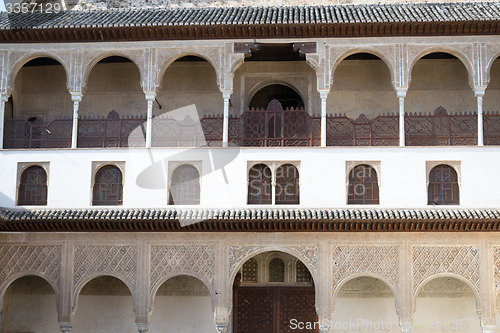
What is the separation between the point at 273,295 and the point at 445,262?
4.31 meters

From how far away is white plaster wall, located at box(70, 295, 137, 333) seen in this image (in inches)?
722

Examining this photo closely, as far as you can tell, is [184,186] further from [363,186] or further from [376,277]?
[376,277]

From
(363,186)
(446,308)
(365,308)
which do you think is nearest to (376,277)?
(363,186)

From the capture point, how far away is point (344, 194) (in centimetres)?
1622

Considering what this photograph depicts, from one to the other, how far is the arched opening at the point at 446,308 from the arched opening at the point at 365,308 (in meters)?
0.60

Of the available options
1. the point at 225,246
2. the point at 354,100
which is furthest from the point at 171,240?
the point at 354,100

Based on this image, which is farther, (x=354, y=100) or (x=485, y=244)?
(x=354, y=100)

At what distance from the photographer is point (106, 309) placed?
18.4m

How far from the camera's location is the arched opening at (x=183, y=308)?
720 inches

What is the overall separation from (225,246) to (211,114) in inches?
156

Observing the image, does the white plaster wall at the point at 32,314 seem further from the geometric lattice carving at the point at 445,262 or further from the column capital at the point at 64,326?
the geometric lattice carving at the point at 445,262

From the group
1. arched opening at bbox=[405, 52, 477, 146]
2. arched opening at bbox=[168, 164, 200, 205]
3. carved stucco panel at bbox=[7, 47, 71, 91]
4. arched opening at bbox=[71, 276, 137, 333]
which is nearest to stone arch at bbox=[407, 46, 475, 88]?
arched opening at bbox=[405, 52, 477, 146]

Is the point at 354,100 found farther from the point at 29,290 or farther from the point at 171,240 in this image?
the point at 29,290

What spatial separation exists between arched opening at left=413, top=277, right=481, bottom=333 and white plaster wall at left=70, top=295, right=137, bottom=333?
21.6 ft
